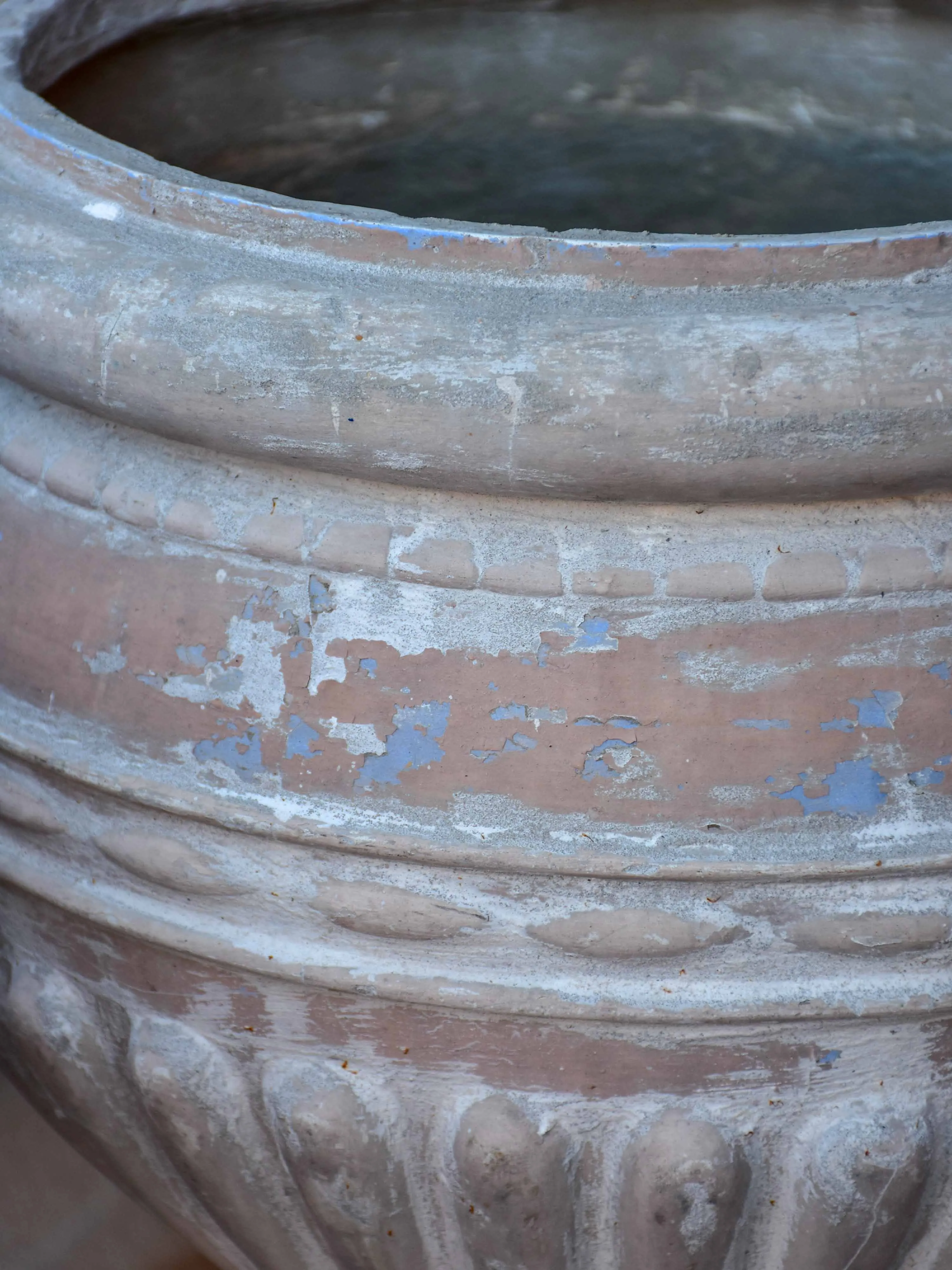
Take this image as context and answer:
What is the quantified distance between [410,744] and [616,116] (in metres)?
1.04

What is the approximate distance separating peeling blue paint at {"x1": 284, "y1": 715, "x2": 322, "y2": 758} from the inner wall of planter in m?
0.82

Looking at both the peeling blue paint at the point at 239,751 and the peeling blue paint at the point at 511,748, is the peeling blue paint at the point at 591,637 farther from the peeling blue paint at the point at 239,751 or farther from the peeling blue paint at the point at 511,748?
the peeling blue paint at the point at 239,751

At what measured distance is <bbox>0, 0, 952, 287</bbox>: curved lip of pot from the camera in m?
0.68

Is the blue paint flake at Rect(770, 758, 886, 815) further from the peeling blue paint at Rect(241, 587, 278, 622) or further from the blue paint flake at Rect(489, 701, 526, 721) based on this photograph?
the peeling blue paint at Rect(241, 587, 278, 622)

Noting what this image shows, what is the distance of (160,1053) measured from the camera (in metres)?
0.81

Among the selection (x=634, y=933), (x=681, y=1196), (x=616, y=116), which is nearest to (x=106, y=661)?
(x=634, y=933)

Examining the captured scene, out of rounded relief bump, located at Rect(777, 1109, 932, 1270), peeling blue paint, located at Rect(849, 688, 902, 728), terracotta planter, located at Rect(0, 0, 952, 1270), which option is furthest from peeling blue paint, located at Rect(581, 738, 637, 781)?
rounded relief bump, located at Rect(777, 1109, 932, 1270)

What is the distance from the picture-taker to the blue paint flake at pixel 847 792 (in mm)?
690

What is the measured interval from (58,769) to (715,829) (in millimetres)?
353

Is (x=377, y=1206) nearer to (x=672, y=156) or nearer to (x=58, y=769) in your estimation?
(x=58, y=769)

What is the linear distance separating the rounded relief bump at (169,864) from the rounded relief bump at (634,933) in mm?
166

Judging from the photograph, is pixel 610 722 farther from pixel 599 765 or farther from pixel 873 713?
pixel 873 713

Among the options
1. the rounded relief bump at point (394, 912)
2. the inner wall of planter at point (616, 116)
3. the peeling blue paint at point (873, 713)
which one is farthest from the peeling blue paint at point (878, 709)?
the inner wall of planter at point (616, 116)

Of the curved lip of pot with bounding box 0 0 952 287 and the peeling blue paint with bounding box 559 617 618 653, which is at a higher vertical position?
the curved lip of pot with bounding box 0 0 952 287
